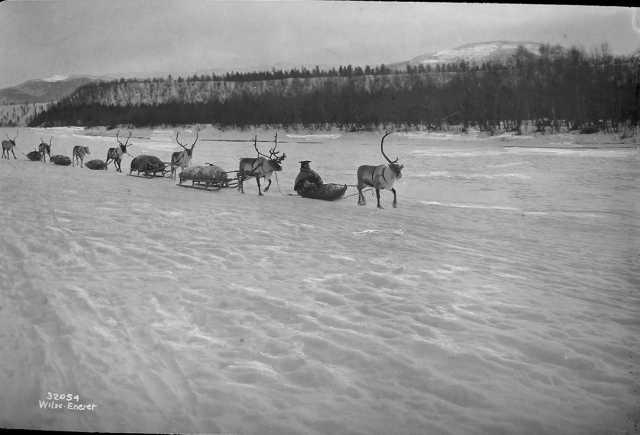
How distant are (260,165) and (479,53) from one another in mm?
1278

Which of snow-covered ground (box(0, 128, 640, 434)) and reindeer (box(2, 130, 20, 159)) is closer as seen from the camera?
snow-covered ground (box(0, 128, 640, 434))

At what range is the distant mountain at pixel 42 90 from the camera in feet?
7.42

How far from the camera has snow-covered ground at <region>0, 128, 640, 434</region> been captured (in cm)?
154

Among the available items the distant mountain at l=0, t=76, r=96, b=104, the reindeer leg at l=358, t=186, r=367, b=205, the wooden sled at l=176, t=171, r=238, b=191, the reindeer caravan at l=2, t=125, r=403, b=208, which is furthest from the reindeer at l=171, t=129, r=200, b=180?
the reindeer leg at l=358, t=186, r=367, b=205

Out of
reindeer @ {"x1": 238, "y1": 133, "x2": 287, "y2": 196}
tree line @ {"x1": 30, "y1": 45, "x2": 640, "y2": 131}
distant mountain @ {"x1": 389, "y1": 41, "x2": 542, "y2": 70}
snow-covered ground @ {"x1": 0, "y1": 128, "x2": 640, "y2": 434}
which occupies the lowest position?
snow-covered ground @ {"x1": 0, "y1": 128, "x2": 640, "y2": 434}

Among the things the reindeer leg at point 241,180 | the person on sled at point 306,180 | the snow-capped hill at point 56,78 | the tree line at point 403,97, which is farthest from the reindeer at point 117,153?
the person on sled at point 306,180

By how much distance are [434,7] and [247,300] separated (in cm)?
167

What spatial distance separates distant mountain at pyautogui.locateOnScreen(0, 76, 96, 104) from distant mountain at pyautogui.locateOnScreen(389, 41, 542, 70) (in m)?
1.81

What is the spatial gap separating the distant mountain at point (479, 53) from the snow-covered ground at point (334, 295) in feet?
1.31

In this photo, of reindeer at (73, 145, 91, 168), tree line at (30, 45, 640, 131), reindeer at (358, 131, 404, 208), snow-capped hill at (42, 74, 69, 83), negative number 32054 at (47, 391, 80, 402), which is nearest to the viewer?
negative number 32054 at (47, 391, 80, 402)

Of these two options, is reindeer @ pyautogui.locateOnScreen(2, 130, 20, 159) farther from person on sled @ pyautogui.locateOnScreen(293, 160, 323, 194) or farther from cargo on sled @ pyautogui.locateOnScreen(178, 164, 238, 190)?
person on sled @ pyautogui.locateOnScreen(293, 160, 323, 194)

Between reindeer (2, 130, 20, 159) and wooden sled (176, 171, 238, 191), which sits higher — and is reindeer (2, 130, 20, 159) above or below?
above

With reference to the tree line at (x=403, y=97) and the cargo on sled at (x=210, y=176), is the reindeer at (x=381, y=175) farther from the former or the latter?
the cargo on sled at (x=210, y=176)

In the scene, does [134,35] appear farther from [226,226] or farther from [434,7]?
[434,7]
